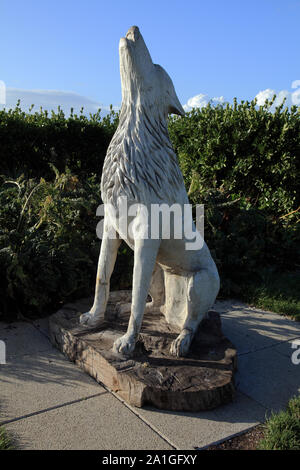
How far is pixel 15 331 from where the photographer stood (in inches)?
147

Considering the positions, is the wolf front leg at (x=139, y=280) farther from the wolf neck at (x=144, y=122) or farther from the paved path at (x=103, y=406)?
the wolf neck at (x=144, y=122)

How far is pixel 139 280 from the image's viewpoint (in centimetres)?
272

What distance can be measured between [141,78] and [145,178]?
0.66m

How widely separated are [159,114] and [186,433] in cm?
204

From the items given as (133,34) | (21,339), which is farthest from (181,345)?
(133,34)

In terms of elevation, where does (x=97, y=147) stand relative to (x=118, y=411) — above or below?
above

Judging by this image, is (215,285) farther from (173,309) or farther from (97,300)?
(97,300)

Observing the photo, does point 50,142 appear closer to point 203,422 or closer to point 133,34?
point 133,34

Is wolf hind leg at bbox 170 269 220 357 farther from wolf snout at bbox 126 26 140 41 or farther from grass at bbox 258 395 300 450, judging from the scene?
wolf snout at bbox 126 26 140 41

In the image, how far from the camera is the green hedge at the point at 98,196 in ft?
13.5

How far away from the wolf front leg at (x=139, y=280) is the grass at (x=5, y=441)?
0.86 meters

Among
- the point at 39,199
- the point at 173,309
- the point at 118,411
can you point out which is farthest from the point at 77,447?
the point at 39,199

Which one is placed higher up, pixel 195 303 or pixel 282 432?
pixel 195 303
